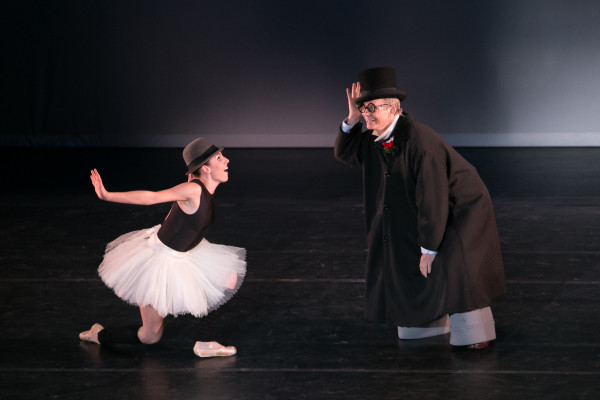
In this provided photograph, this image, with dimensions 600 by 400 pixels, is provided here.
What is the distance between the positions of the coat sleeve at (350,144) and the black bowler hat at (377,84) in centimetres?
23

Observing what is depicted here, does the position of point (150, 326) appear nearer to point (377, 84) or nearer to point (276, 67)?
point (377, 84)

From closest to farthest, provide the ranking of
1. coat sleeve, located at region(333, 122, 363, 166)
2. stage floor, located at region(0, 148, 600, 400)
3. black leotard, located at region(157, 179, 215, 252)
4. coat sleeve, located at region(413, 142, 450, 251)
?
stage floor, located at region(0, 148, 600, 400) < coat sleeve, located at region(413, 142, 450, 251) < black leotard, located at region(157, 179, 215, 252) < coat sleeve, located at region(333, 122, 363, 166)

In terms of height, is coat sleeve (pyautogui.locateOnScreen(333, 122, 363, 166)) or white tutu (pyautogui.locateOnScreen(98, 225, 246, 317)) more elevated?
coat sleeve (pyautogui.locateOnScreen(333, 122, 363, 166))

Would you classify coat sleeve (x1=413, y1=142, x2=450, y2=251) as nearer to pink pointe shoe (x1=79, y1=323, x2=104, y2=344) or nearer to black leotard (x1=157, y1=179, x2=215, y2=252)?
black leotard (x1=157, y1=179, x2=215, y2=252)

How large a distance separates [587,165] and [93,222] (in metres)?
5.27

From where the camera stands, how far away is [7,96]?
→ 11.0 metres

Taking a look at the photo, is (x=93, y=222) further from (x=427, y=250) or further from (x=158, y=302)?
(x=427, y=250)

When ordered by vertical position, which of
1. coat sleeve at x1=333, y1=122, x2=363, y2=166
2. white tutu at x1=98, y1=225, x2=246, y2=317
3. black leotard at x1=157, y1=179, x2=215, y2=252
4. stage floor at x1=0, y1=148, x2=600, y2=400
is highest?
coat sleeve at x1=333, y1=122, x2=363, y2=166

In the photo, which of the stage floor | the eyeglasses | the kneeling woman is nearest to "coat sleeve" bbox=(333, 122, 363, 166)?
the eyeglasses

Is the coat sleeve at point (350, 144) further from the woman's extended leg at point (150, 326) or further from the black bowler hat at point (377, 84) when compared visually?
the woman's extended leg at point (150, 326)

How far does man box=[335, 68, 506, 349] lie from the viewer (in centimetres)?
344

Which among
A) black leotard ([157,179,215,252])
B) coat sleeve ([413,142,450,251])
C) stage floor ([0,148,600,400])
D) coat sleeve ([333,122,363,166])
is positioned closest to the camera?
stage floor ([0,148,600,400])

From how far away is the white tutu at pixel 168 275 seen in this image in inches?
136

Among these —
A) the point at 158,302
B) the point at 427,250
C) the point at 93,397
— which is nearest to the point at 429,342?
the point at 427,250
